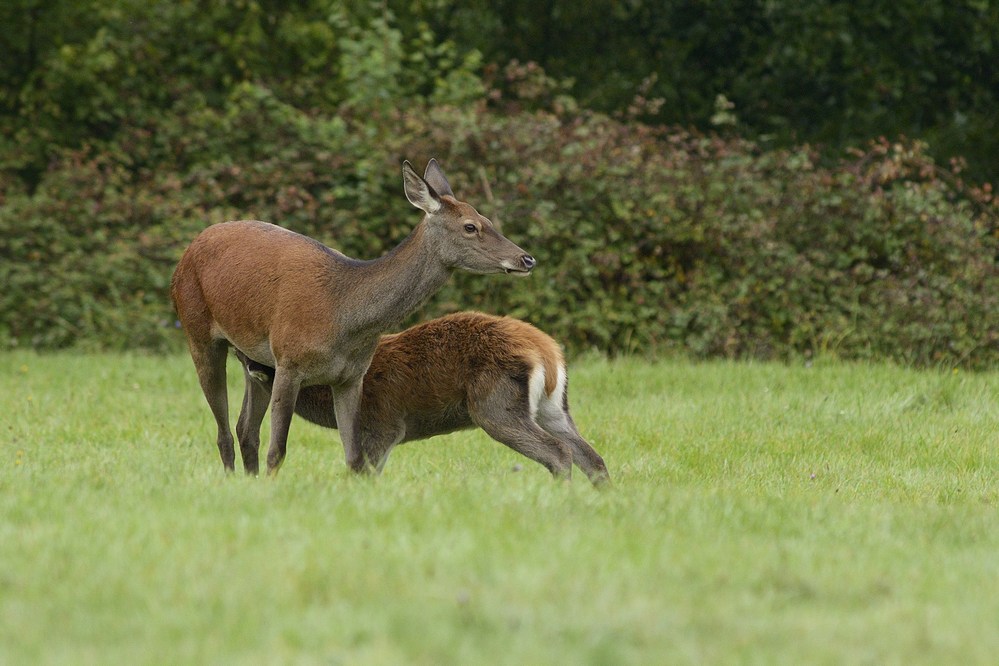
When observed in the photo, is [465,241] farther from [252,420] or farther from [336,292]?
[252,420]

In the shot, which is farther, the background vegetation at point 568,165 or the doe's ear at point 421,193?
the background vegetation at point 568,165

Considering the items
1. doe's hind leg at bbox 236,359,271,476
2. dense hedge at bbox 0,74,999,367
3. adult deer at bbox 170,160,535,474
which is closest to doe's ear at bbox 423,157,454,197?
adult deer at bbox 170,160,535,474

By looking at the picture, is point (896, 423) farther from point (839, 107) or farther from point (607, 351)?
point (839, 107)

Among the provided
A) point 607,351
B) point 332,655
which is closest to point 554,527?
point 332,655

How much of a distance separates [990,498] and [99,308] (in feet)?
31.2

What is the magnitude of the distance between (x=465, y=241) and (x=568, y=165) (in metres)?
6.26

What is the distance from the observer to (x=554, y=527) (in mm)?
5387

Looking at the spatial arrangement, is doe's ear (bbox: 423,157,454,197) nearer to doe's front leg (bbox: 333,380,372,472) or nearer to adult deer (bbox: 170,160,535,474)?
adult deer (bbox: 170,160,535,474)

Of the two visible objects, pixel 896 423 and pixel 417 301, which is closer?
pixel 417 301

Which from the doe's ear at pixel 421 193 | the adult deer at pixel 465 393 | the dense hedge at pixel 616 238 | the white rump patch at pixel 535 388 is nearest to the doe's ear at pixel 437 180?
the doe's ear at pixel 421 193

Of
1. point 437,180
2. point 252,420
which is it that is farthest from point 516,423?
point 252,420

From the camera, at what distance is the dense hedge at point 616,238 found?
42.4 ft

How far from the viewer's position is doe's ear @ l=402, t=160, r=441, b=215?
7.27 m

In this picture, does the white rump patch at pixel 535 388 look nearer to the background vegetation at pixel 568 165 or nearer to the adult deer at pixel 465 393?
the adult deer at pixel 465 393
